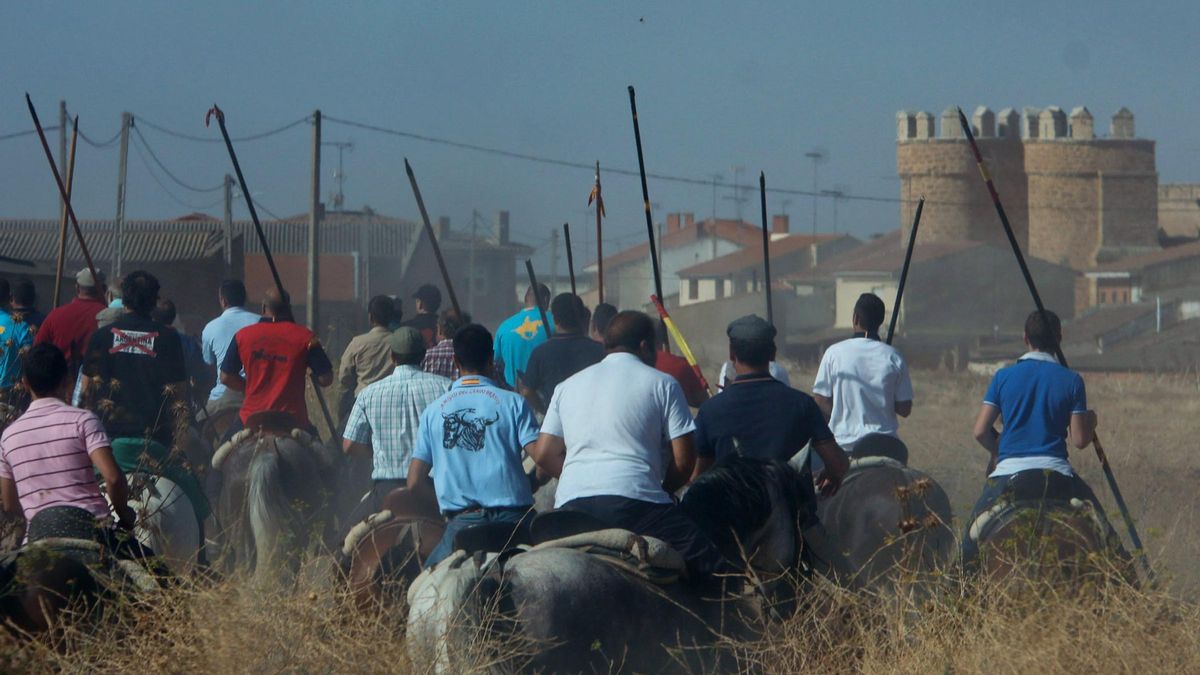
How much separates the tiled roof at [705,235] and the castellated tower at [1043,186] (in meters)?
20.3

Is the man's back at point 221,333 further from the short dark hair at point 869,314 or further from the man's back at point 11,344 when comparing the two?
the short dark hair at point 869,314

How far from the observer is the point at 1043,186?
71125 mm

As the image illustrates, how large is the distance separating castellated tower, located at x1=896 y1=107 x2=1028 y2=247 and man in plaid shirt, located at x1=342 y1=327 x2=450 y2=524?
62.1 meters

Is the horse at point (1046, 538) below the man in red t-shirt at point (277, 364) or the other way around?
below

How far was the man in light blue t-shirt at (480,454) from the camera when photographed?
736cm

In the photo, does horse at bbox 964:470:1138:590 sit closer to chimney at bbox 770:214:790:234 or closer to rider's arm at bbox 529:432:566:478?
→ rider's arm at bbox 529:432:566:478

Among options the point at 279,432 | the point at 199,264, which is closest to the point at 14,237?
the point at 199,264

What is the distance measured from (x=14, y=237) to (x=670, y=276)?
4876 cm

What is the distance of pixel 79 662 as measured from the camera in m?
6.11

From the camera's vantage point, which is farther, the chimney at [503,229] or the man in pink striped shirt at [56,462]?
the chimney at [503,229]

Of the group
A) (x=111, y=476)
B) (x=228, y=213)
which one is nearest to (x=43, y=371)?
(x=111, y=476)

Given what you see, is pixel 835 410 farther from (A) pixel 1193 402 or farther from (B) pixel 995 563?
(A) pixel 1193 402

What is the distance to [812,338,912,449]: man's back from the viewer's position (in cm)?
941

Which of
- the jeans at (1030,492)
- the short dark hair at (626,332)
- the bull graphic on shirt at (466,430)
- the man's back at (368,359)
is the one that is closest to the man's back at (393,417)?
the bull graphic on shirt at (466,430)
